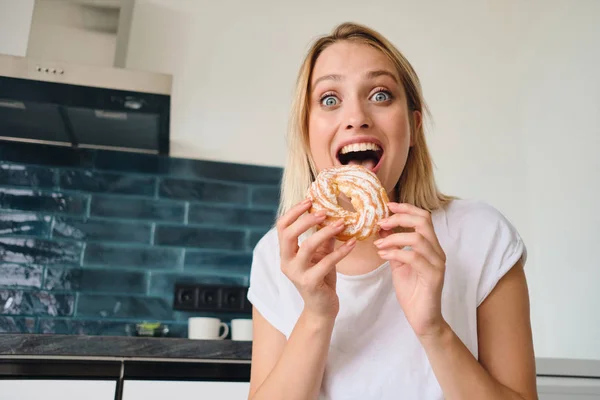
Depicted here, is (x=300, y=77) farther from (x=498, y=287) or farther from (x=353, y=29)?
(x=498, y=287)

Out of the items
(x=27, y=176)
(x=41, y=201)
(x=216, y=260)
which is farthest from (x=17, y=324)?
(x=216, y=260)

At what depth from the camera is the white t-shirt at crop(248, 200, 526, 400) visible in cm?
97

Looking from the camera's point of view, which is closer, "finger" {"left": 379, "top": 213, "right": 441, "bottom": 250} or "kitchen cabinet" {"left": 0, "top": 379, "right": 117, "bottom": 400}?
"finger" {"left": 379, "top": 213, "right": 441, "bottom": 250}

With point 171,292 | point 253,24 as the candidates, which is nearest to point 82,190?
point 171,292

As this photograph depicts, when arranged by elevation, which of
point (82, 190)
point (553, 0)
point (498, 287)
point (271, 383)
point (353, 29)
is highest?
point (553, 0)

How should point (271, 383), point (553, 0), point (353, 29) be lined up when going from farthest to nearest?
point (553, 0) → point (353, 29) → point (271, 383)

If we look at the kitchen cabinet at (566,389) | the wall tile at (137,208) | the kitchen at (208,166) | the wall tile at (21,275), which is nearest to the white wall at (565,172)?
the kitchen at (208,166)

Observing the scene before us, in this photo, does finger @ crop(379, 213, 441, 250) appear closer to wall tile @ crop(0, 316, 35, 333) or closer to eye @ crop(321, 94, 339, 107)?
eye @ crop(321, 94, 339, 107)

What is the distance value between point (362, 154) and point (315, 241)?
0.29 meters

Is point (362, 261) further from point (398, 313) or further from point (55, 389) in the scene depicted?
point (55, 389)

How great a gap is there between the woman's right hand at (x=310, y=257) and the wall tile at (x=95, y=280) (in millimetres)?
1748

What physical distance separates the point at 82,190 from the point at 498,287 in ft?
6.66

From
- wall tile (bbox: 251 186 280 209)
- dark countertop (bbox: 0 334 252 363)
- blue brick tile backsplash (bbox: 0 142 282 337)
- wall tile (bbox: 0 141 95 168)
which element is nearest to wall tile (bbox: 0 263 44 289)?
blue brick tile backsplash (bbox: 0 142 282 337)

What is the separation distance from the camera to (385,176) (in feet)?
3.54
